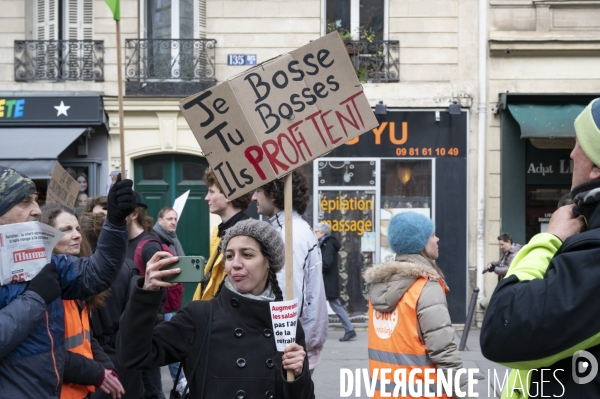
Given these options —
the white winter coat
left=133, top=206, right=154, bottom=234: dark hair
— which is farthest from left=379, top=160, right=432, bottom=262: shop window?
the white winter coat

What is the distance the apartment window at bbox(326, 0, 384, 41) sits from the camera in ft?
44.2

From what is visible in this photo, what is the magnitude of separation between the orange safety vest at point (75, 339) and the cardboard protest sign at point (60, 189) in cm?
186

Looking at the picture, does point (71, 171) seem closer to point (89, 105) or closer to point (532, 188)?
point (89, 105)

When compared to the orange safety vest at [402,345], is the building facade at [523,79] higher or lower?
higher

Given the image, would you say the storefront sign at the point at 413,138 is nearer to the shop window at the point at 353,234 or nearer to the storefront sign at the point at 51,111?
the shop window at the point at 353,234

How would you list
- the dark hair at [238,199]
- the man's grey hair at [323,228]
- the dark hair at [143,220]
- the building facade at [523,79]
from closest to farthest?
the dark hair at [238,199] < the dark hair at [143,220] < the man's grey hair at [323,228] < the building facade at [523,79]

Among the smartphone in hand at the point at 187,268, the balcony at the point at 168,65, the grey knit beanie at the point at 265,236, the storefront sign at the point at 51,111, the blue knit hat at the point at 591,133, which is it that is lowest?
the smartphone in hand at the point at 187,268

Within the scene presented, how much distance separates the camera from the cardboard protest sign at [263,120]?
11.1 ft

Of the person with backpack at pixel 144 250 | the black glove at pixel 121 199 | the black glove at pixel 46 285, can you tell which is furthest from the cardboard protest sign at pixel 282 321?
the person with backpack at pixel 144 250

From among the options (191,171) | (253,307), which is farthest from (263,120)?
(191,171)

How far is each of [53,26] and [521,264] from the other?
41.6ft

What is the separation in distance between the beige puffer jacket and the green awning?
28.3 feet

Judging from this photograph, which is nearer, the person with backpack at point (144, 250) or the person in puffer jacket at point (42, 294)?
the person in puffer jacket at point (42, 294)

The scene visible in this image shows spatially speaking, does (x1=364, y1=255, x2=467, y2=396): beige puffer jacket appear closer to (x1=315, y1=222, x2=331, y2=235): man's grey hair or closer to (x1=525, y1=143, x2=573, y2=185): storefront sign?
(x1=315, y1=222, x2=331, y2=235): man's grey hair
